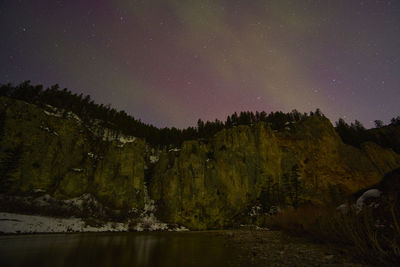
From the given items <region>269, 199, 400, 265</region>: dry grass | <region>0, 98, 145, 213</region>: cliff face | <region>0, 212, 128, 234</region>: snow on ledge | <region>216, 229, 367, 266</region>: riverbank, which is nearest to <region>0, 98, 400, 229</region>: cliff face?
<region>0, 98, 145, 213</region>: cliff face

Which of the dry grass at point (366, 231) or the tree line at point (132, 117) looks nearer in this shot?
the dry grass at point (366, 231)

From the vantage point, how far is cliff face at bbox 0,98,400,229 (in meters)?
45.0

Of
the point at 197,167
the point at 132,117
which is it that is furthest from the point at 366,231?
the point at 132,117

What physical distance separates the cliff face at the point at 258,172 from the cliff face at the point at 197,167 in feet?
0.89

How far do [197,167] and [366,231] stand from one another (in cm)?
5101

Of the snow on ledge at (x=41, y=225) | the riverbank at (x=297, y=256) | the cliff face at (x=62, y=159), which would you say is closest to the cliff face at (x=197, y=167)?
the cliff face at (x=62, y=159)

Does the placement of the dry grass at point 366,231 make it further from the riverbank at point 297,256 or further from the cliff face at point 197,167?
the cliff face at point 197,167

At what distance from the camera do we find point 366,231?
359 inches

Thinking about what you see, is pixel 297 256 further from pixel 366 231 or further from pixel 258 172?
pixel 258 172

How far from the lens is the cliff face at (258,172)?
176 feet

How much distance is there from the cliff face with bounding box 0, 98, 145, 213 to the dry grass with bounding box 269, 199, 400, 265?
45369mm

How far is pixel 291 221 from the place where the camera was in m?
29.4

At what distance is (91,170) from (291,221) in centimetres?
5035

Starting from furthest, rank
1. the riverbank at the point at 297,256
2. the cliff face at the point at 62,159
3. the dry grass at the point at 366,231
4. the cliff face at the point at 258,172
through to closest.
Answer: the cliff face at the point at 258,172
the cliff face at the point at 62,159
the riverbank at the point at 297,256
the dry grass at the point at 366,231
